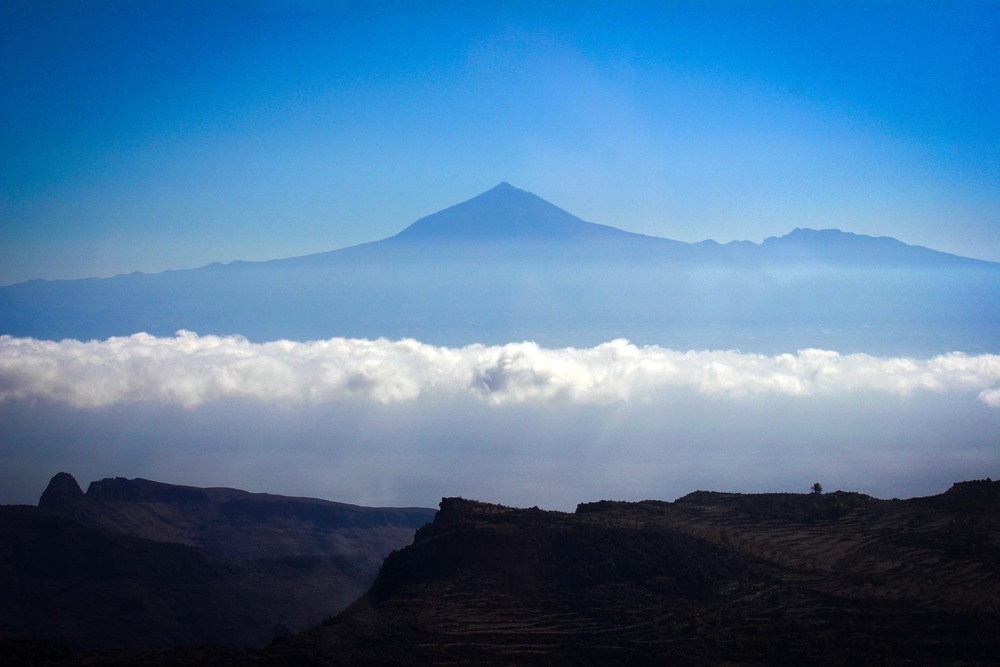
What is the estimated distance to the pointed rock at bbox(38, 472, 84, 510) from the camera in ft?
370

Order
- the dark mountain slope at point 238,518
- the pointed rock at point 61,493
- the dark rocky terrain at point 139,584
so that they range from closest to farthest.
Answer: the dark rocky terrain at point 139,584
the pointed rock at point 61,493
the dark mountain slope at point 238,518

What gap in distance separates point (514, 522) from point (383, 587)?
762cm

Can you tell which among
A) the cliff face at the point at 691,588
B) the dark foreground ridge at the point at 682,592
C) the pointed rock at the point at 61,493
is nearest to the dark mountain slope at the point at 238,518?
the pointed rock at the point at 61,493

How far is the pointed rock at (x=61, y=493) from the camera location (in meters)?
113

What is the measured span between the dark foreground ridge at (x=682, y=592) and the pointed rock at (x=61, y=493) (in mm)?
81140

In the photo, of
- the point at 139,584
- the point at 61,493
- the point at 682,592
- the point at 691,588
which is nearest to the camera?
the point at 682,592

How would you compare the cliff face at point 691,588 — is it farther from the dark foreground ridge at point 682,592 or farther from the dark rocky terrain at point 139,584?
the dark rocky terrain at point 139,584

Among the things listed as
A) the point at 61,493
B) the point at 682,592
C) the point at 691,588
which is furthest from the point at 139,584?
the point at 691,588

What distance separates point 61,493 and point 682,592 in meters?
99.5

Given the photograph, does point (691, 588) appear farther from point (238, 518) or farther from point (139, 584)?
point (238, 518)

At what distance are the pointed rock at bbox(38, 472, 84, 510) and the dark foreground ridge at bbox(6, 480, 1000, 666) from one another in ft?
266

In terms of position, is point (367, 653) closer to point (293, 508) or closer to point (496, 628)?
point (496, 628)

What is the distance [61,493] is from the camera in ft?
375

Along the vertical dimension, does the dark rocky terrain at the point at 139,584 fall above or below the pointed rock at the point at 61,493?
below
